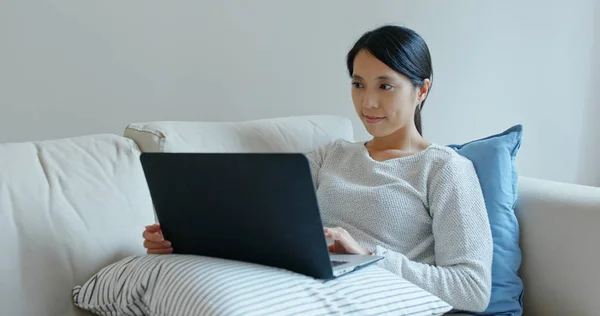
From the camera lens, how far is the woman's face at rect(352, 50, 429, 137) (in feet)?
4.95

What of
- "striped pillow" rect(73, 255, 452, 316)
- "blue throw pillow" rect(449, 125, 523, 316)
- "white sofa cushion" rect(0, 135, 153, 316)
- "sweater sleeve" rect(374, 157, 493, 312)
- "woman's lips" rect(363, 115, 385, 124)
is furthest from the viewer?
"woman's lips" rect(363, 115, 385, 124)

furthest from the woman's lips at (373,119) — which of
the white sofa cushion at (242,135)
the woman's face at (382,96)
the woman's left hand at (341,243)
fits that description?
the woman's left hand at (341,243)

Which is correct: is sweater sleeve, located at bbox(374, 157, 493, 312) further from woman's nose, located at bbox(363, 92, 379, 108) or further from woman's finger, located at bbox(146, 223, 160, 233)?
woman's finger, located at bbox(146, 223, 160, 233)

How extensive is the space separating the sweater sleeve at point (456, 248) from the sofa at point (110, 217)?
17 cm

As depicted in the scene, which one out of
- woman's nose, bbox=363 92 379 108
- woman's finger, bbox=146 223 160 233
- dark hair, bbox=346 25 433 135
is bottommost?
woman's finger, bbox=146 223 160 233

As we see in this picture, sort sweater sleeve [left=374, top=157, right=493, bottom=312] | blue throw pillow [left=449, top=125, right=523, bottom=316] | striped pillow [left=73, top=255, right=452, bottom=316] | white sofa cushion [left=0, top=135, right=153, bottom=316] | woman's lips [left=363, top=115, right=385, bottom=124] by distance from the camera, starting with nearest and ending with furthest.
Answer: striped pillow [left=73, top=255, right=452, bottom=316], white sofa cushion [left=0, top=135, right=153, bottom=316], sweater sleeve [left=374, top=157, right=493, bottom=312], blue throw pillow [left=449, top=125, right=523, bottom=316], woman's lips [left=363, top=115, right=385, bottom=124]

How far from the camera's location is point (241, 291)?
0.97 metres

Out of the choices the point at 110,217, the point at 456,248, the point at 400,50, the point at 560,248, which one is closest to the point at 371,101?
the point at 400,50

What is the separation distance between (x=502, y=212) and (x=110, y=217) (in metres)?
0.85

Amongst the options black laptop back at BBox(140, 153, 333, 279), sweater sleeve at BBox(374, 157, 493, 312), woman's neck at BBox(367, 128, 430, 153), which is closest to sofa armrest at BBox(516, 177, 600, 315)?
sweater sleeve at BBox(374, 157, 493, 312)

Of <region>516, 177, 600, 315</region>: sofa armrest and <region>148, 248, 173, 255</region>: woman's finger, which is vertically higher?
<region>148, 248, 173, 255</region>: woman's finger

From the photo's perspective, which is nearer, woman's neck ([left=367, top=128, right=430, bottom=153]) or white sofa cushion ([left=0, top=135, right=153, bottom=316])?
white sofa cushion ([left=0, top=135, right=153, bottom=316])

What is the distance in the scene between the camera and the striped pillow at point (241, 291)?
963mm

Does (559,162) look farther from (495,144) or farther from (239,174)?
(239,174)
